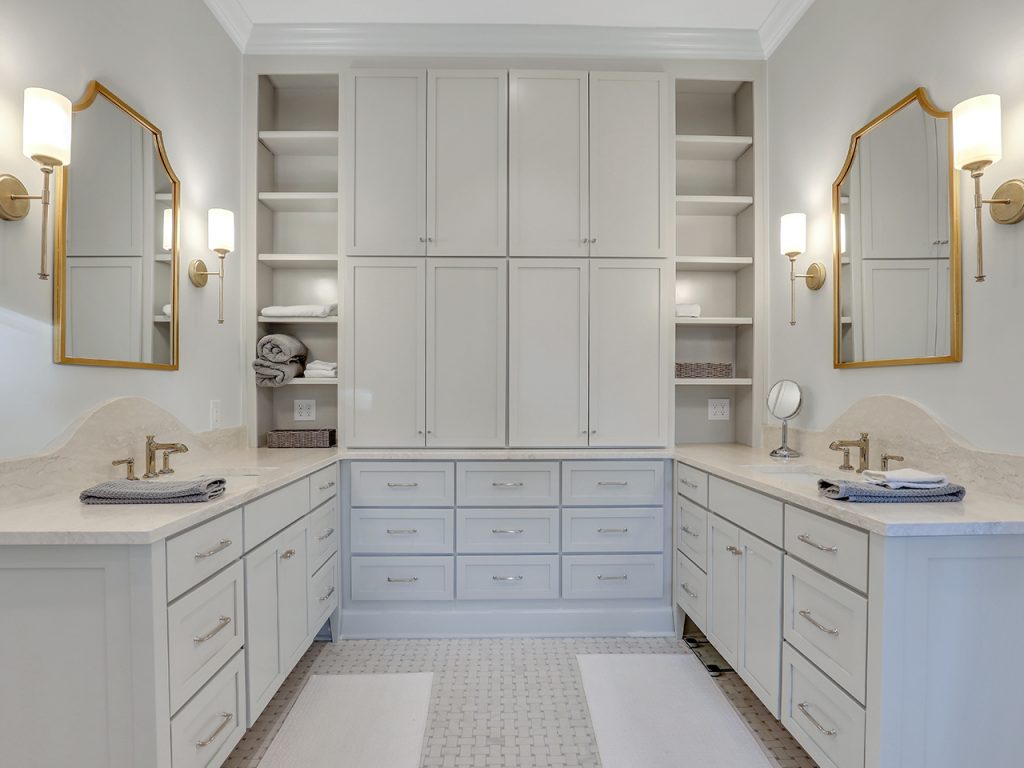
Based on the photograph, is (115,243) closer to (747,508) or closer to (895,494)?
(747,508)

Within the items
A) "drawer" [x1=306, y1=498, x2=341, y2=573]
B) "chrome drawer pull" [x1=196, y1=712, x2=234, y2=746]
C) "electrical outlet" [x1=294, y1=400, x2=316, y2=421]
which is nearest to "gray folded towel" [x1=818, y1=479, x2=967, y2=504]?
"chrome drawer pull" [x1=196, y1=712, x2=234, y2=746]

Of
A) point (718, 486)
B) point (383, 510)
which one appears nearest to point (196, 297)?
point (383, 510)

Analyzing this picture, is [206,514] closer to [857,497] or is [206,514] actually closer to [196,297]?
[196,297]

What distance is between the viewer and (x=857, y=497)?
1.42 metres

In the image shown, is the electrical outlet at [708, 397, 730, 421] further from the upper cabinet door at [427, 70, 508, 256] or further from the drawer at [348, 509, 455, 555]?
the drawer at [348, 509, 455, 555]

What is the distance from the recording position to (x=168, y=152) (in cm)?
211

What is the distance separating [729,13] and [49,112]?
276 cm

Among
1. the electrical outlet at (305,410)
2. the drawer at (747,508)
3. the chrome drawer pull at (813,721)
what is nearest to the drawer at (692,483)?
the drawer at (747,508)

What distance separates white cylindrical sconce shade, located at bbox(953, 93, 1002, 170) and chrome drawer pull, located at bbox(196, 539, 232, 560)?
7.38ft

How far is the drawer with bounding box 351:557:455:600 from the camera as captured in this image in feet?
8.43

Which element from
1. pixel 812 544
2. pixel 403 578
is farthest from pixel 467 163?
pixel 812 544

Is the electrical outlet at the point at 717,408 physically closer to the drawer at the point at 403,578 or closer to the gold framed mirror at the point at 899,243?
the gold framed mirror at the point at 899,243

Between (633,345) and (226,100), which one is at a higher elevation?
(226,100)

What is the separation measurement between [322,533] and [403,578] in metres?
0.48
